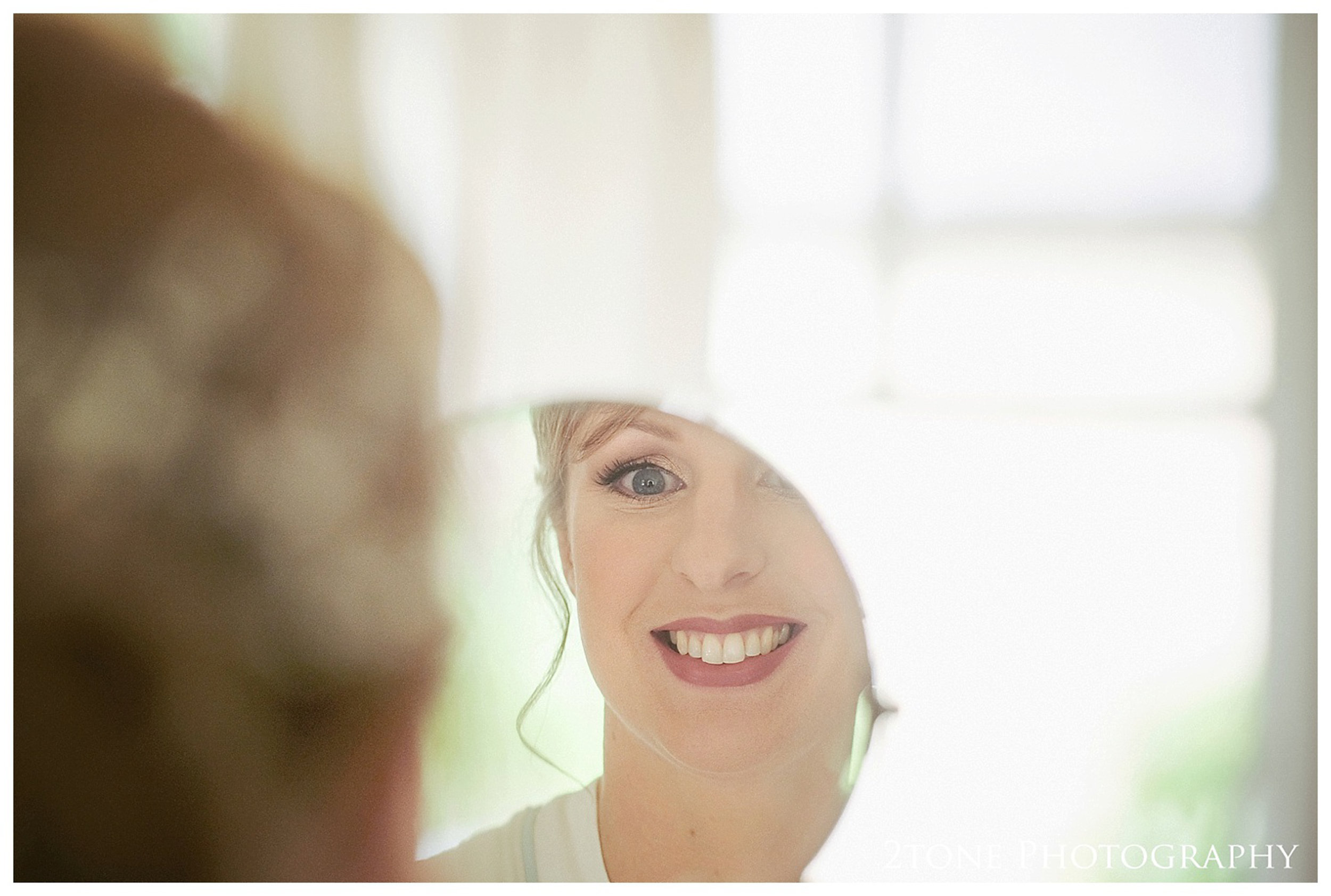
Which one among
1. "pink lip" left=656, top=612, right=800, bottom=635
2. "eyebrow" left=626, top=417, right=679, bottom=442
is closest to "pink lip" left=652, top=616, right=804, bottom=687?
"pink lip" left=656, top=612, right=800, bottom=635

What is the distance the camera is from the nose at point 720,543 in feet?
3.70

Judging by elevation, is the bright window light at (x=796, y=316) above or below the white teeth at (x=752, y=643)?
above

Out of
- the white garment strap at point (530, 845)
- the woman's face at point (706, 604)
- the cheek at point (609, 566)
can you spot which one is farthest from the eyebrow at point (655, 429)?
the white garment strap at point (530, 845)

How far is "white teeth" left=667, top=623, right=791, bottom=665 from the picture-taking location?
1140mm

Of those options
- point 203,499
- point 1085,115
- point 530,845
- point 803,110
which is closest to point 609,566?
point 530,845

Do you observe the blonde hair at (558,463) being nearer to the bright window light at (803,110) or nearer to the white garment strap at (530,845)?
the white garment strap at (530,845)

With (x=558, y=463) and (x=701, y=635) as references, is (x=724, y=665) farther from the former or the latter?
(x=558, y=463)

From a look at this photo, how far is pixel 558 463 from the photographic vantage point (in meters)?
1.15

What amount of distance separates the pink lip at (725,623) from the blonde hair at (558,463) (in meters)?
0.14

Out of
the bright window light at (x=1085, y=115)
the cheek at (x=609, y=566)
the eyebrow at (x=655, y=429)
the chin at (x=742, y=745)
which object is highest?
the bright window light at (x=1085, y=115)

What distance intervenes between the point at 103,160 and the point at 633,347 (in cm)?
75

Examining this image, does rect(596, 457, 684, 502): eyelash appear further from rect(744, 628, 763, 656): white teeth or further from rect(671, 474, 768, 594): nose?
rect(744, 628, 763, 656): white teeth

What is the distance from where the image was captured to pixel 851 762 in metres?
1.16

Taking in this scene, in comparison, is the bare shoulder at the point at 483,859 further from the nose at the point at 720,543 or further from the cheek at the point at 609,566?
the nose at the point at 720,543
